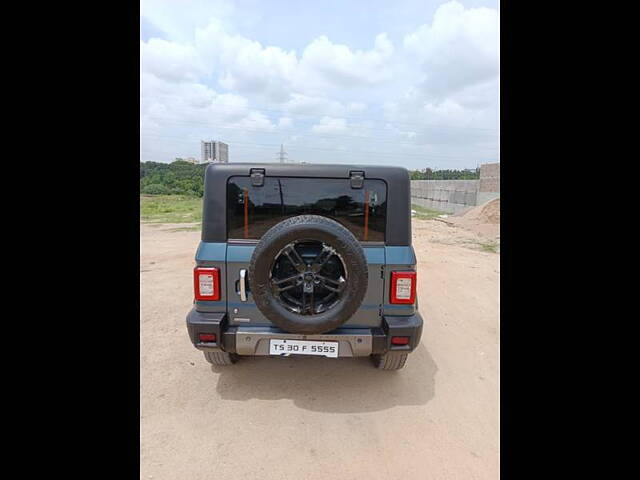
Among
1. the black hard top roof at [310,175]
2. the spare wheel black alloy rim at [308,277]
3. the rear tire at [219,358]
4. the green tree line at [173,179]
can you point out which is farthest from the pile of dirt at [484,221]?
the green tree line at [173,179]

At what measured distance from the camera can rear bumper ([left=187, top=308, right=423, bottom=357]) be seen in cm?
256

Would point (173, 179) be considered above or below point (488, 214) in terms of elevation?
above

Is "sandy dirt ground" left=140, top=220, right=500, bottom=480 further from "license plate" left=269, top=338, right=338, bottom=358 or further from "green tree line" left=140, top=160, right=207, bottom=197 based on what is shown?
"green tree line" left=140, top=160, right=207, bottom=197

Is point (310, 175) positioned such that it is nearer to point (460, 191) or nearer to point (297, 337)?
point (297, 337)

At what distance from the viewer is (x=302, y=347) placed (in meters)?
2.56

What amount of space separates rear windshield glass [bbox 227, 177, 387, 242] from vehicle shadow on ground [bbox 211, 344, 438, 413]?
1340 mm

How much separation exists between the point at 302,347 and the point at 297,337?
9cm

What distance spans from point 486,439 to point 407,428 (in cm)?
56

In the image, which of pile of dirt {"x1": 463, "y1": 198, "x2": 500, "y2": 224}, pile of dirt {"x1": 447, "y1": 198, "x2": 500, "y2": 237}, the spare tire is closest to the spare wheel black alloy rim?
the spare tire

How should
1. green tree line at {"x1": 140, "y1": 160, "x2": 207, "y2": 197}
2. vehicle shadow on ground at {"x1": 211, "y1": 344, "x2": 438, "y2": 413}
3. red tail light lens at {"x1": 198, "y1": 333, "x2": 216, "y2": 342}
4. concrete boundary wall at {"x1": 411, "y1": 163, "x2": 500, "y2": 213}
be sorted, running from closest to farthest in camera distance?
red tail light lens at {"x1": 198, "y1": 333, "x2": 216, "y2": 342}, vehicle shadow on ground at {"x1": 211, "y1": 344, "x2": 438, "y2": 413}, concrete boundary wall at {"x1": 411, "y1": 163, "x2": 500, "y2": 213}, green tree line at {"x1": 140, "y1": 160, "x2": 207, "y2": 197}

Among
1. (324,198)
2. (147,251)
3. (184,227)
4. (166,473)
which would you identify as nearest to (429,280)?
(324,198)

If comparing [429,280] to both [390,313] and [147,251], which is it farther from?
[147,251]

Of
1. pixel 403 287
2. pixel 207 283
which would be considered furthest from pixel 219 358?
pixel 403 287
